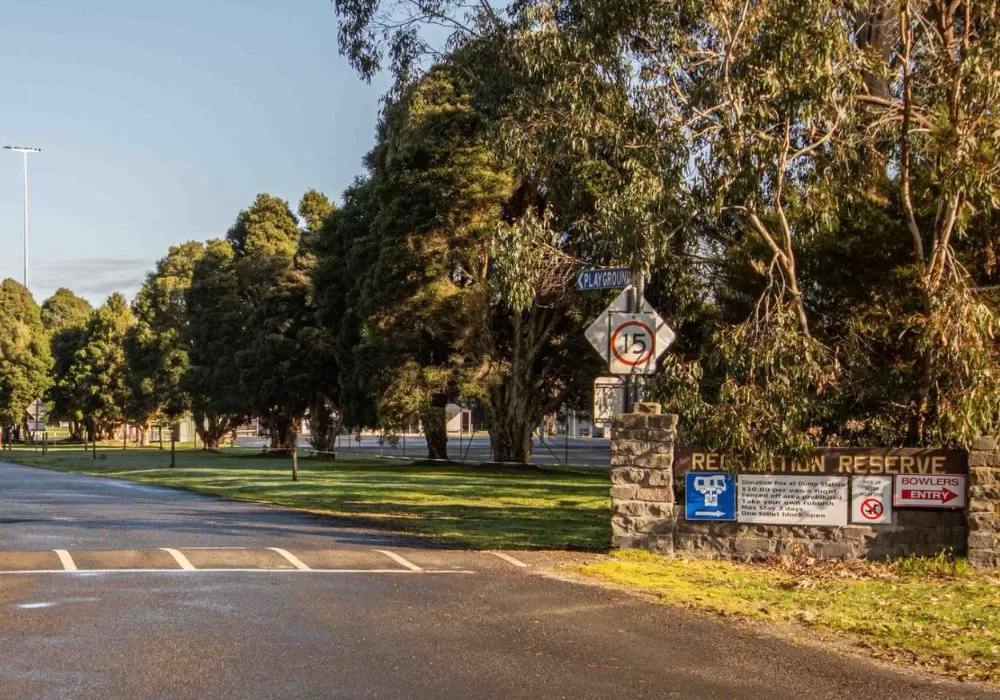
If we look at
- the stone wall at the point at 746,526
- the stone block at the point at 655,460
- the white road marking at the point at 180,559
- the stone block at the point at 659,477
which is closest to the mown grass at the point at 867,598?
the stone wall at the point at 746,526

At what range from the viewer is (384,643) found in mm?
8484

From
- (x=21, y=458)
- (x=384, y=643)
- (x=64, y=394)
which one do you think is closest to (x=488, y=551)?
(x=384, y=643)

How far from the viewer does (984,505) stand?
12867 mm

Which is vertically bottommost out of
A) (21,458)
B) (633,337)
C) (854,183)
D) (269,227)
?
(21,458)

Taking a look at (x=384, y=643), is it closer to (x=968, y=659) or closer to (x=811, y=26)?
(x=968, y=659)

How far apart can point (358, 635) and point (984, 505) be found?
25.3 ft

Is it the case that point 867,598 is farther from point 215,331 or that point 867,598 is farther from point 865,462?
point 215,331

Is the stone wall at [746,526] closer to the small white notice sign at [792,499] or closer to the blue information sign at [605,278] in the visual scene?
the small white notice sign at [792,499]

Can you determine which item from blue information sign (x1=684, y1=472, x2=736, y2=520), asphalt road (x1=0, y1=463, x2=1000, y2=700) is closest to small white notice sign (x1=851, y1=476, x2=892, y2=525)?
blue information sign (x1=684, y1=472, x2=736, y2=520)

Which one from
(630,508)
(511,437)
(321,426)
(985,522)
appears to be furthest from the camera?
(321,426)

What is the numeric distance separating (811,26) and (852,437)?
5.28 metres

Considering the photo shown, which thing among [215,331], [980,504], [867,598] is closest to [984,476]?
[980,504]

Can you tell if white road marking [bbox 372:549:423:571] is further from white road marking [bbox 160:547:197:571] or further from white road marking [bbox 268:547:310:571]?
white road marking [bbox 160:547:197:571]

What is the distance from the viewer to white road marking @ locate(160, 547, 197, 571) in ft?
40.8
